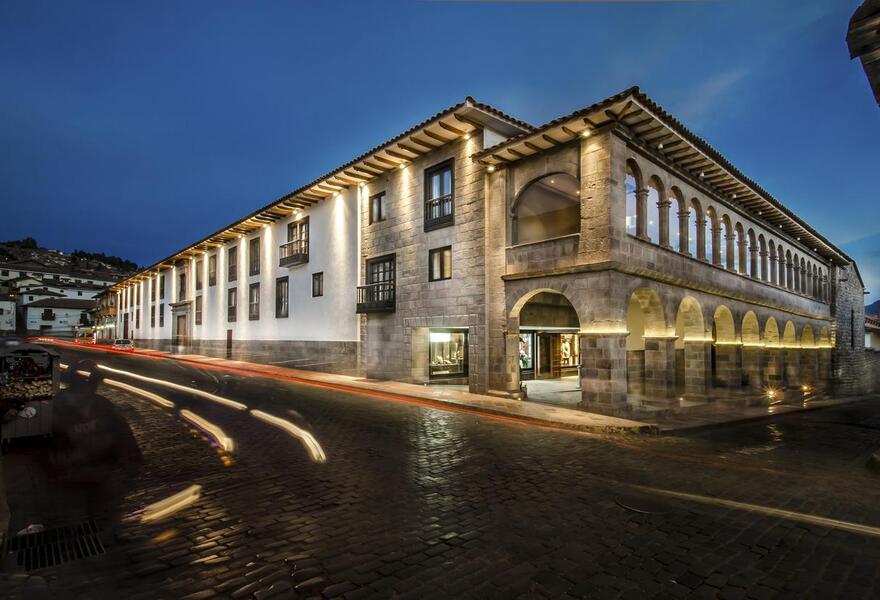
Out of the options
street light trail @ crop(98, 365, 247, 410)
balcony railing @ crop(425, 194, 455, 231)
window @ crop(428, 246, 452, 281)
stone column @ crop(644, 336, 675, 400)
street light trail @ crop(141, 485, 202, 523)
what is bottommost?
street light trail @ crop(98, 365, 247, 410)

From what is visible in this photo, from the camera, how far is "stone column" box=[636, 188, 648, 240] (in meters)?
13.8

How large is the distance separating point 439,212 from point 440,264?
6.81ft

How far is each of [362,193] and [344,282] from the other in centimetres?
448

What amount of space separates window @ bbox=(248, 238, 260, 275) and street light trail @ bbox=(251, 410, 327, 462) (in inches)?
822

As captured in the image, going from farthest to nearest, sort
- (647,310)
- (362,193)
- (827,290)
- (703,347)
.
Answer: (827,290) < (362,193) < (703,347) < (647,310)

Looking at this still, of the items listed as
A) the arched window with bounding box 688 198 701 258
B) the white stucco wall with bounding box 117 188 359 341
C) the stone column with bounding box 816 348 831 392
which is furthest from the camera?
the stone column with bounding box 816 348 831 392

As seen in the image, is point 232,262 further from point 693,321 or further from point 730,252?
point 730,252

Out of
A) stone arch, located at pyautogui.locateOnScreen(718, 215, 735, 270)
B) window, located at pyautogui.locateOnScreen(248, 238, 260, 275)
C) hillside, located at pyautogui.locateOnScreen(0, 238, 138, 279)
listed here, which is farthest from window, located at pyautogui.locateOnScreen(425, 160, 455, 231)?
hillside, located at pyautogui.locateOnScreen(0, 238, 138, 279)

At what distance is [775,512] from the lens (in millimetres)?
5496

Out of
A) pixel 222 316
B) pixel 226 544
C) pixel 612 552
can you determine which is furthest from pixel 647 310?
pixel 222 316

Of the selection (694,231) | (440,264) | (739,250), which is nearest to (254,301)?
(440,264)

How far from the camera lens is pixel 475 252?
16.3m

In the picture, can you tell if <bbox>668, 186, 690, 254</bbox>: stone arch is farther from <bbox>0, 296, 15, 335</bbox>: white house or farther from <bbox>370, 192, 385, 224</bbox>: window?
<bbox>0, 296, 15, 335</bbox>: white house

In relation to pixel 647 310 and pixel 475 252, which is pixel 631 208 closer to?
pixel 647 310
